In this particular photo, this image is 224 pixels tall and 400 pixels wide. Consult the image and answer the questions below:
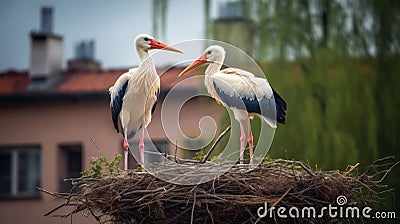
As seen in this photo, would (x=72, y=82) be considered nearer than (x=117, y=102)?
No

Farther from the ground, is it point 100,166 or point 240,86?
point 240,86

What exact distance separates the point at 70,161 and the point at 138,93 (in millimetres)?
11011

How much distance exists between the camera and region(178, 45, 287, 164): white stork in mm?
7641

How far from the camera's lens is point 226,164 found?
7.17 meters

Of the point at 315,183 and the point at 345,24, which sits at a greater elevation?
the point at 345,24

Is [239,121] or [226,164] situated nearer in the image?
[226,164]

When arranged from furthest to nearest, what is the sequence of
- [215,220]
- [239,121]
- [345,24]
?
[345,24] < [239,121] < [215,220]

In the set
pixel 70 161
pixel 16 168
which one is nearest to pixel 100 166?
pixel 70 161

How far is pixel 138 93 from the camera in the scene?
7.87m

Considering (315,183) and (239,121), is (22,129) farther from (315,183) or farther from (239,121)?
(315,183)

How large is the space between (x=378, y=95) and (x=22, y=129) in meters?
7.64

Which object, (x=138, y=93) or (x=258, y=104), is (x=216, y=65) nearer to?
(x=258, y=104)

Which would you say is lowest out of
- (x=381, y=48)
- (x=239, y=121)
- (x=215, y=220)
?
(x=215, y=220)

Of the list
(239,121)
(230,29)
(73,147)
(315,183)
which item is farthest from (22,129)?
(315,183)
